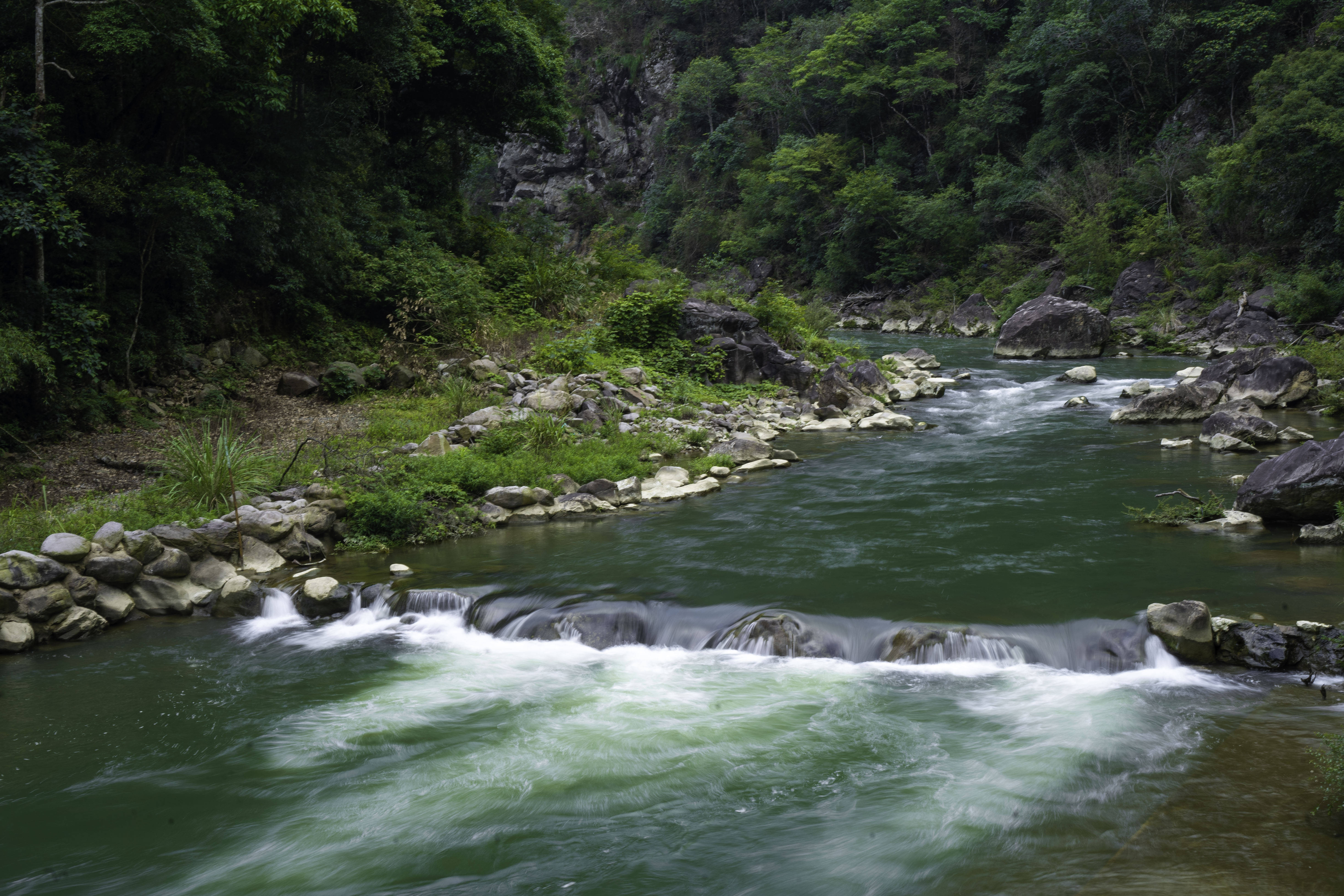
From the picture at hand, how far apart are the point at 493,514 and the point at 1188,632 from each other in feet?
25.6

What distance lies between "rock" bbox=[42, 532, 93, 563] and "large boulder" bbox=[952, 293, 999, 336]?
3372 cm

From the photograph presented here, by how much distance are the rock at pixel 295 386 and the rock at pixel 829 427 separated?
31.0 feet

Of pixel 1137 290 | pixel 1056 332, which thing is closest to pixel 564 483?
pixel 1056 332

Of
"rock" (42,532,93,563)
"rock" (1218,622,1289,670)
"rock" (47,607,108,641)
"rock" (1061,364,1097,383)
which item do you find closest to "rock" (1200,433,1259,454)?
"rock" (1061,364,1097,383)

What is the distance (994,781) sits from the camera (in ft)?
15.7

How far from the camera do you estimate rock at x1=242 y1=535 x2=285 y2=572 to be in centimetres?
888

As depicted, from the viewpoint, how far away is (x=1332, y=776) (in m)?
3.83

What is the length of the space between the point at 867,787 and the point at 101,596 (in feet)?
23.6

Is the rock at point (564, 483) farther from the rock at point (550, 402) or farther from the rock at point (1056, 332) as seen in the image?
the rock at point (1056, 332)

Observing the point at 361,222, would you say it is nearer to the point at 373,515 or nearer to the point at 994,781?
the point at 373,515

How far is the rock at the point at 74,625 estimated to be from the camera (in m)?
7.35

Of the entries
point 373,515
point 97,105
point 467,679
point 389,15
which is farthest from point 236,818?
point 389,15

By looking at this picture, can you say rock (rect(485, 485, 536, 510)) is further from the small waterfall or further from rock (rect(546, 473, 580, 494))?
the small waterfall

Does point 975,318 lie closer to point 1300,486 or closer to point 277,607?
point 1300,486
